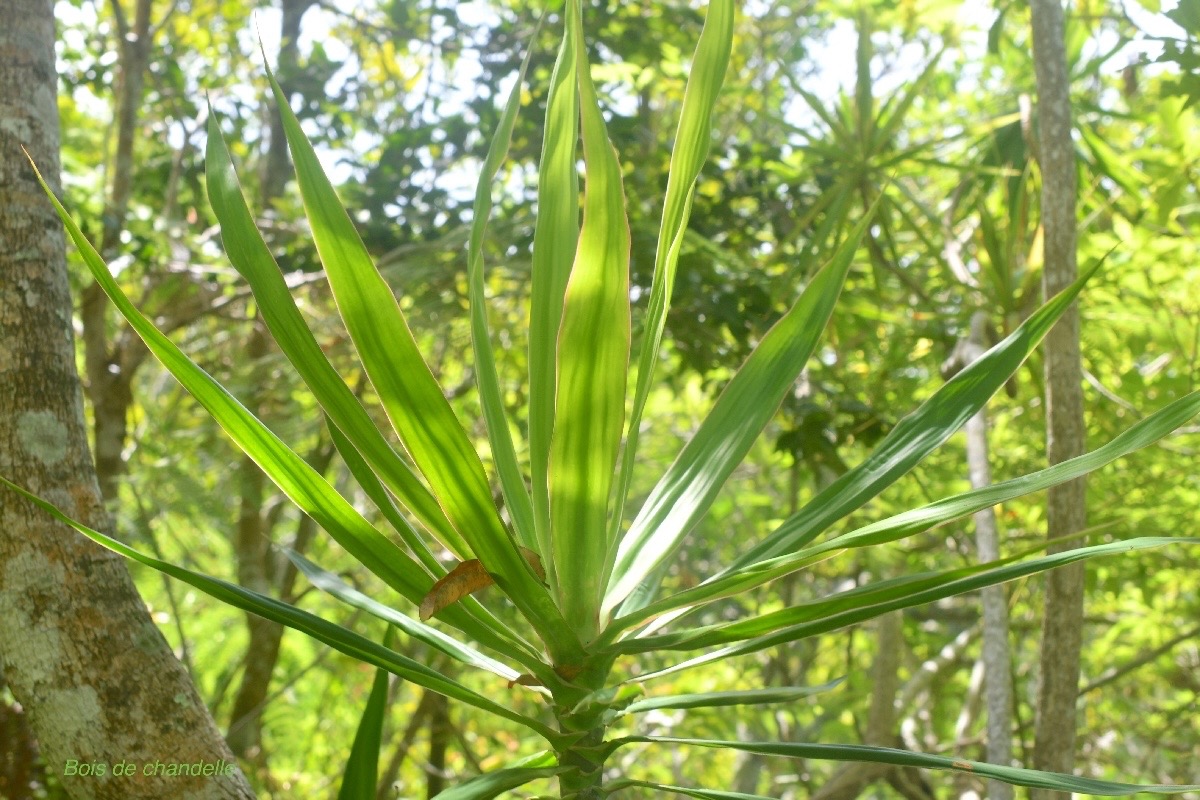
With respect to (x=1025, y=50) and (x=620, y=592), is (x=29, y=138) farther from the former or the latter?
(x=1025, y=50)

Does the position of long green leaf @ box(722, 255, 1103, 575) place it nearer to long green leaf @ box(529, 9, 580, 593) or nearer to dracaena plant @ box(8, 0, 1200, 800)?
dracaena plant @ box(8, 0, 1200, 800)

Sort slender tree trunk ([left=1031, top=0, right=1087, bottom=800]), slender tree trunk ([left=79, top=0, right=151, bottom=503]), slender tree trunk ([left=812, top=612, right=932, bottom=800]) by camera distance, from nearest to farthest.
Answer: slender tree trunk ([left=1031, top=0, right=1087, bottom=800]), slender tree trunk ([left=79, top=0, right=151, bottom=503]), slender tree trunk ([left=812, top=612, right=932, bottom=800])

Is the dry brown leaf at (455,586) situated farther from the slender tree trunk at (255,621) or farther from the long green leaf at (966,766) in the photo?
the slender tree trunk at (255,621)

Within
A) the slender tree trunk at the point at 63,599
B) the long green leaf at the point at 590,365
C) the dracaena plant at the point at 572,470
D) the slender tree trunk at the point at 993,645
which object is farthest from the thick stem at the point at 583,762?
the slender tree trunk at the point at 993,645

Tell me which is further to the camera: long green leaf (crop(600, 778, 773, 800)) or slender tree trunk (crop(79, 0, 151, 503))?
slender tree trunk (crop(79, 0, 151, 503))

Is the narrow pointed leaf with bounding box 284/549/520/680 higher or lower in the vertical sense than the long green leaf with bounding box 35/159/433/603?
lower

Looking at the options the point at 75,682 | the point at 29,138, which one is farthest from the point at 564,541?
the point at 29,138

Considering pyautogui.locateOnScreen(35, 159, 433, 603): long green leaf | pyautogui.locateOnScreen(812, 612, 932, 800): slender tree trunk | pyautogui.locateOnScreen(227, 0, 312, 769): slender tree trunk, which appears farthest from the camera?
pyautogui.locateOnScreen(227, 0, 312, 769): slender tree trunk

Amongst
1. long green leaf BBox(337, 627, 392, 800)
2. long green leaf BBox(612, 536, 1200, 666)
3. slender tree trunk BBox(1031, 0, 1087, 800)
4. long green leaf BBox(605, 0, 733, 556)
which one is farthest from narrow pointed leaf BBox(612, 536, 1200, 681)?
slender tree trunk BBox(1031, 0, 1087, 800)

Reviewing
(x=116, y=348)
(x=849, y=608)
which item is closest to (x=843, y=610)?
(x=849, y=608)
